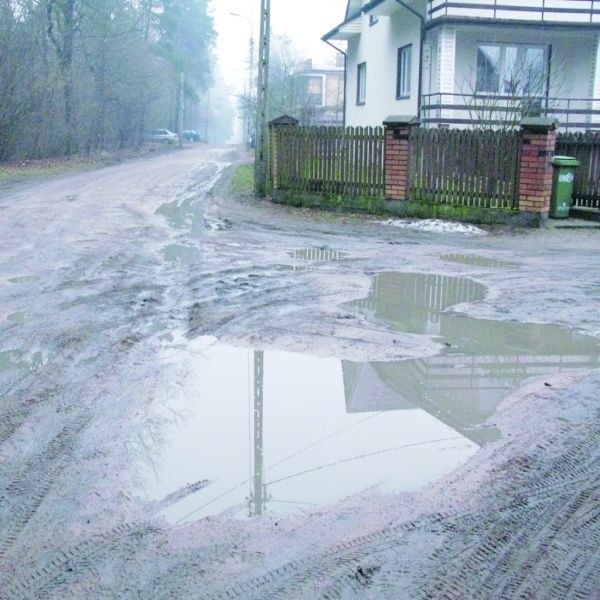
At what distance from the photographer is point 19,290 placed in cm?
829

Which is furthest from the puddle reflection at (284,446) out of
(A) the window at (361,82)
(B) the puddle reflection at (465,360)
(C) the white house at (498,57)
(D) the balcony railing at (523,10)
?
(A) the window at (361,82)

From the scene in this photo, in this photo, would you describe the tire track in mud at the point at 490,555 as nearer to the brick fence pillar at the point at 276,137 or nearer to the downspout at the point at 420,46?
the brick fence pillar at the point at 276,137

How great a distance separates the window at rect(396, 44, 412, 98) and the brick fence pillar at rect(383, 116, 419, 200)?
11.2 m

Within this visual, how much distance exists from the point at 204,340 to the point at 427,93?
19467mm

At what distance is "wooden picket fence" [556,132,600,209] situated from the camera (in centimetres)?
1547

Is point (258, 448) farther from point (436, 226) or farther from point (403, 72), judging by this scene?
point (403, 72)

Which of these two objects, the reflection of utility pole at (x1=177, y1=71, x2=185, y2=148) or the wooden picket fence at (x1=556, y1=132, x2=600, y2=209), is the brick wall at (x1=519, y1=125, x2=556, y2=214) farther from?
the reflection of utility pole at (x1=177, y1=71, x2=185, y2=148)

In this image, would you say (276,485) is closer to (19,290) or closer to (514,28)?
(19,290)

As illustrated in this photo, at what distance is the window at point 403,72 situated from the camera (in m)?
26.3

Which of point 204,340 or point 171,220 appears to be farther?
point 171,220

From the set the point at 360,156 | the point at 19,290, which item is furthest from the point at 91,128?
the point at 19,290

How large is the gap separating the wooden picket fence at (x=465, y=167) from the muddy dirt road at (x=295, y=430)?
4819 mm

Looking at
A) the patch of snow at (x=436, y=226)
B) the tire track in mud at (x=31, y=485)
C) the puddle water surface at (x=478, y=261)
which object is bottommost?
the tire track in mud at (x=31, y=485)

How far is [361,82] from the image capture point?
104 feet
